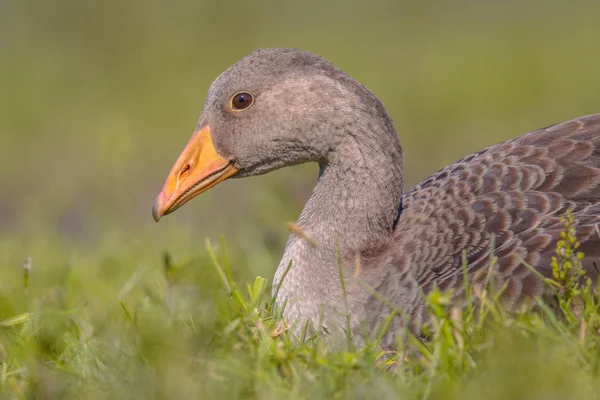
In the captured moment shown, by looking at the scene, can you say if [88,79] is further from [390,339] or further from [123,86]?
[390,339]

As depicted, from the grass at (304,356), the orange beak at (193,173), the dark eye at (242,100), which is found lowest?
the grass at (304,356)

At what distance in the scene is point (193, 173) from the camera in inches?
217

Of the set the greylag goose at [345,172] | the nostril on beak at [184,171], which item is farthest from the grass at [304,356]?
the nostril on beak at [184,171]

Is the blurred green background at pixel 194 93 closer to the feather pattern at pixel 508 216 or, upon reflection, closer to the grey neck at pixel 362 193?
the grey neck at pixel 362 193

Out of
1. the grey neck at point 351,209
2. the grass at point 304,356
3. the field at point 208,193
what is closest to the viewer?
the grass at point 304,356

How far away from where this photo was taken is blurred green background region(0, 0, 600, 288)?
812cm

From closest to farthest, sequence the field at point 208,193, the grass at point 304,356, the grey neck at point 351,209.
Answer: the grass at point 304,356 → the field at point 208,193 → the grey neck at point 351,209

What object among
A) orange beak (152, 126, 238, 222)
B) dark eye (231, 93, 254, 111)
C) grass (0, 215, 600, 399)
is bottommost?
grass (0, 215, 600, 399)

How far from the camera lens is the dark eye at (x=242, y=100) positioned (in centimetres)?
556

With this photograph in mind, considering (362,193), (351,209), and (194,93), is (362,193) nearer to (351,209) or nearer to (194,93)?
(351,209)

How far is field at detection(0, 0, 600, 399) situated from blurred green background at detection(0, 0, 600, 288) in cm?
5

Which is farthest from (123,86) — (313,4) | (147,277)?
(147,277)

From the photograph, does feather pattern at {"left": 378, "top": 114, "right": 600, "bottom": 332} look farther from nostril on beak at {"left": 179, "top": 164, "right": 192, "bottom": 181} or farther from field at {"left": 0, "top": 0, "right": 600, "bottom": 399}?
nostril on beak at {"left": 179, "top": 164, "right": 192, "bottom": 181}

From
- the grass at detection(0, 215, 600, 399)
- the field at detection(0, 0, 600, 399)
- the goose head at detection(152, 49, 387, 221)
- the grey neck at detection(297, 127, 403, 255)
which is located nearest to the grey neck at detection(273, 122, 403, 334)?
the grey neck at detection(297, 127, 403, 255)
